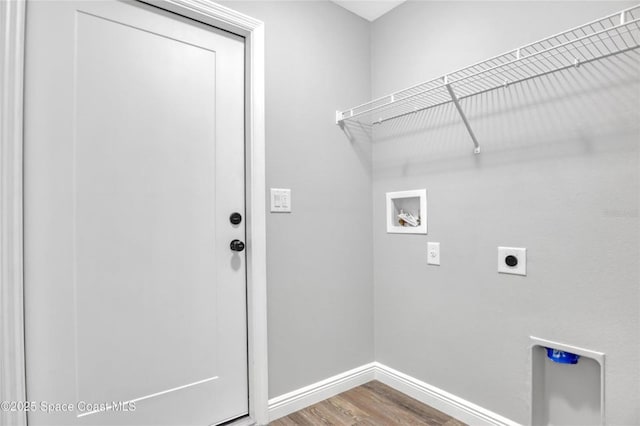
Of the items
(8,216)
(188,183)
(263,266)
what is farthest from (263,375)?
(8,216)

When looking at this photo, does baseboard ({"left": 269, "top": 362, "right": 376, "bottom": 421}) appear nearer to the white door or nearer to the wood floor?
the wood floor

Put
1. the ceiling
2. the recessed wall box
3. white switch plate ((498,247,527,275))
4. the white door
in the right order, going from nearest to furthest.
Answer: the white door
white switch plate ((498,247,527,275))
the recessed wall box
the ceiling

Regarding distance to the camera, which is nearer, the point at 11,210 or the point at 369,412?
the point at 11,210

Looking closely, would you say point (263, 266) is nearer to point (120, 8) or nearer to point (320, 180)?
point (320, 180)

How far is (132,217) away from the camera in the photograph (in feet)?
4.52

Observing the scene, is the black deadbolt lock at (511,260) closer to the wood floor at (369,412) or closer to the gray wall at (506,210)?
the gray wall at (506,210)

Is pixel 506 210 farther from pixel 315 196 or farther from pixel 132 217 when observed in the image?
pixel 132 217

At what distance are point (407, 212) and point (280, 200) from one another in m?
0.78

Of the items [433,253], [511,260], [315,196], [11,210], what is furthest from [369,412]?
[11,210]

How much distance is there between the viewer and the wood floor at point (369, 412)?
167 centimetres

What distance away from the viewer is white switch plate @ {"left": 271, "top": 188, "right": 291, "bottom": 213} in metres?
1.72

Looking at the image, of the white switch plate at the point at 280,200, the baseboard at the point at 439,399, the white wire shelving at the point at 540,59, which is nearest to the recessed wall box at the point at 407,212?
the white wire shelving at the point at 540,59

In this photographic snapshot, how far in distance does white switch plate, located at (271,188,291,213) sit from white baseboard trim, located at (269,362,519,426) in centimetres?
97

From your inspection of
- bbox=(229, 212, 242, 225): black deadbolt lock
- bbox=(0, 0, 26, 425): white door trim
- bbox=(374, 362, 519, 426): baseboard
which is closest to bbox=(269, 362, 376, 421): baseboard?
bbox=(374, 362, 519, 426): baseboard
